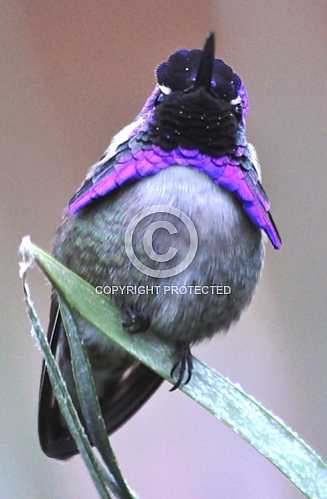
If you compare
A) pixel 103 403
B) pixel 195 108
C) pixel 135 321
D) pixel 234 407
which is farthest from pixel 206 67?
pixel 103 403

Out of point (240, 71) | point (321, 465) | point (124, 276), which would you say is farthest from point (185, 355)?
point (240, 71)

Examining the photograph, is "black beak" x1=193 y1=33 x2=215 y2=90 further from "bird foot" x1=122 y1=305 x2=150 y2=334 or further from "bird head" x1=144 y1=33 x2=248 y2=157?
"bird foot" x1=122 y1=305 x2=150 y2=334

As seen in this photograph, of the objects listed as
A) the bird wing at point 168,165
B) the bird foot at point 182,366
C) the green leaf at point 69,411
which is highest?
the bird wing at point 168,165

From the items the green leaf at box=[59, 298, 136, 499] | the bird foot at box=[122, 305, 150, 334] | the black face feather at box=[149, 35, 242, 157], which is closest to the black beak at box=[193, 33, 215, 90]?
the black face feather at box=[149, 35, 242, 157]

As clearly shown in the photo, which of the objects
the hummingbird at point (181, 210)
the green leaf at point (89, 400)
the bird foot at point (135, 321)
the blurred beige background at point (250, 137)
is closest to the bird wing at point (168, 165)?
the hummingbird at point (181, 210)

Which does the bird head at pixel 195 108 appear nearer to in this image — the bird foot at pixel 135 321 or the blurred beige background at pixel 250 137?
the bird foot at pixel 135 321

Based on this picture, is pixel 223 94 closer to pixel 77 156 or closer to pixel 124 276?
pixel 124 276

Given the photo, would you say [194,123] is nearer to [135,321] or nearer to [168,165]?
[168,165]
